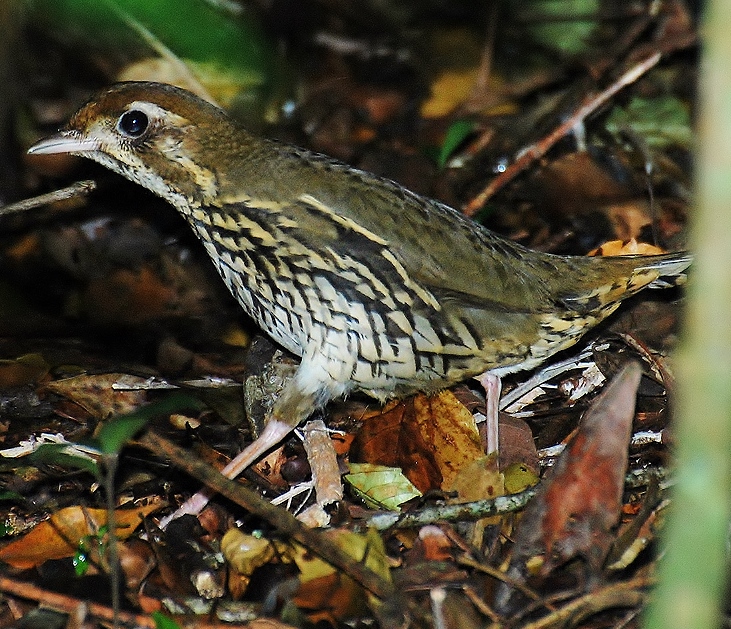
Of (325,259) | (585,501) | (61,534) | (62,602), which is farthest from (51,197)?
(585,501)

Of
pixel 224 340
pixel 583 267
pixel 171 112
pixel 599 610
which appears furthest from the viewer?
pixel 224 340

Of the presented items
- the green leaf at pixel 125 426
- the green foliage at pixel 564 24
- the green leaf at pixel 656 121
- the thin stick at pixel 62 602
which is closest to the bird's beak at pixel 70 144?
the green leaf at pixel 125 426

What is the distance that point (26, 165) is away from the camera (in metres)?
6.97

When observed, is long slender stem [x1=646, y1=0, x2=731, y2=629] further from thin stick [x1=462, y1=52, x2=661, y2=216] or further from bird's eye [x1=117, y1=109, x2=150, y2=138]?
thin stick [x1=462, y1=52, x2=661, y2=216]

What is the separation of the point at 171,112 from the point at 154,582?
182 centimetres

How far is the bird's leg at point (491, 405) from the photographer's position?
191 inches

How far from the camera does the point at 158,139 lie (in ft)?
15.1

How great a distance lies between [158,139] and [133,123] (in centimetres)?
12

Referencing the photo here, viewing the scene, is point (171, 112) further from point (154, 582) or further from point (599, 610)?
point (599, 610)

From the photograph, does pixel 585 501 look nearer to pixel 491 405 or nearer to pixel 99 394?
pixel 491 405

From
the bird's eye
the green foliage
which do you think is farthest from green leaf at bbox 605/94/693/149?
the bird's eye

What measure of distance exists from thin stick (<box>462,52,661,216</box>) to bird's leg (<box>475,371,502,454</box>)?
1.44 m

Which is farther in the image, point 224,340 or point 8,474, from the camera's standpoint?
point 224,340

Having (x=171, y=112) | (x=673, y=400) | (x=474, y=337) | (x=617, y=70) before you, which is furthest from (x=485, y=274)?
(x=617, y=70)
